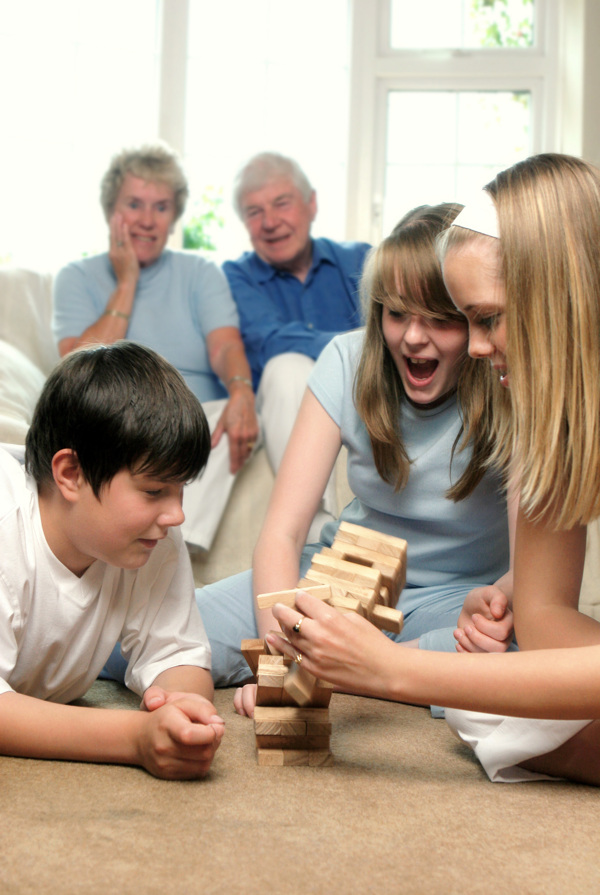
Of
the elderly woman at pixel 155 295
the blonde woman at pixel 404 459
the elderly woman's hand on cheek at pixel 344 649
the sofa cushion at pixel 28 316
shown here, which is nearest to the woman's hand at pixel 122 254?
the elderly woman at pixel 155 295

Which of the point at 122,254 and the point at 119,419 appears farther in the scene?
the point at 122,254

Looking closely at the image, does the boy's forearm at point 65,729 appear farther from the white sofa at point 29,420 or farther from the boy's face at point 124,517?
the white sofa at point 29,420

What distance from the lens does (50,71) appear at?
380 cm

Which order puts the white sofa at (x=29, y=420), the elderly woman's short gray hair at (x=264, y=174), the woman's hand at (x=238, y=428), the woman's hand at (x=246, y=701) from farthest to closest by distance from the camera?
the elderly woman's short gray hair at (x=264, y=174), the woman's hand at (x=238, y=428), the white sofa at (x=29, y=420), the woman's hand at (x=246, y=701)

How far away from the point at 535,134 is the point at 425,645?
10.1ft

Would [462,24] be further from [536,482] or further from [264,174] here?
[536,482]

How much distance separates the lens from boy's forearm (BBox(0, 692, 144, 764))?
3.27 ft

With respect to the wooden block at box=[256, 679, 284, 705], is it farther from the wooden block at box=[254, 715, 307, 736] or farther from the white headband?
the white headband

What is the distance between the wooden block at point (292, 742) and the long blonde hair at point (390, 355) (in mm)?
524

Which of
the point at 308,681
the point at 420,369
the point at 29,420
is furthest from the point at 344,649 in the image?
the point at 29,420

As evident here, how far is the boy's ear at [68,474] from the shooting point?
3.54 feet

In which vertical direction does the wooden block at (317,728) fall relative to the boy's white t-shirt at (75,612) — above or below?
below

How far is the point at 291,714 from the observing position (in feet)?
3.48

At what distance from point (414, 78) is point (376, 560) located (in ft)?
10.6
